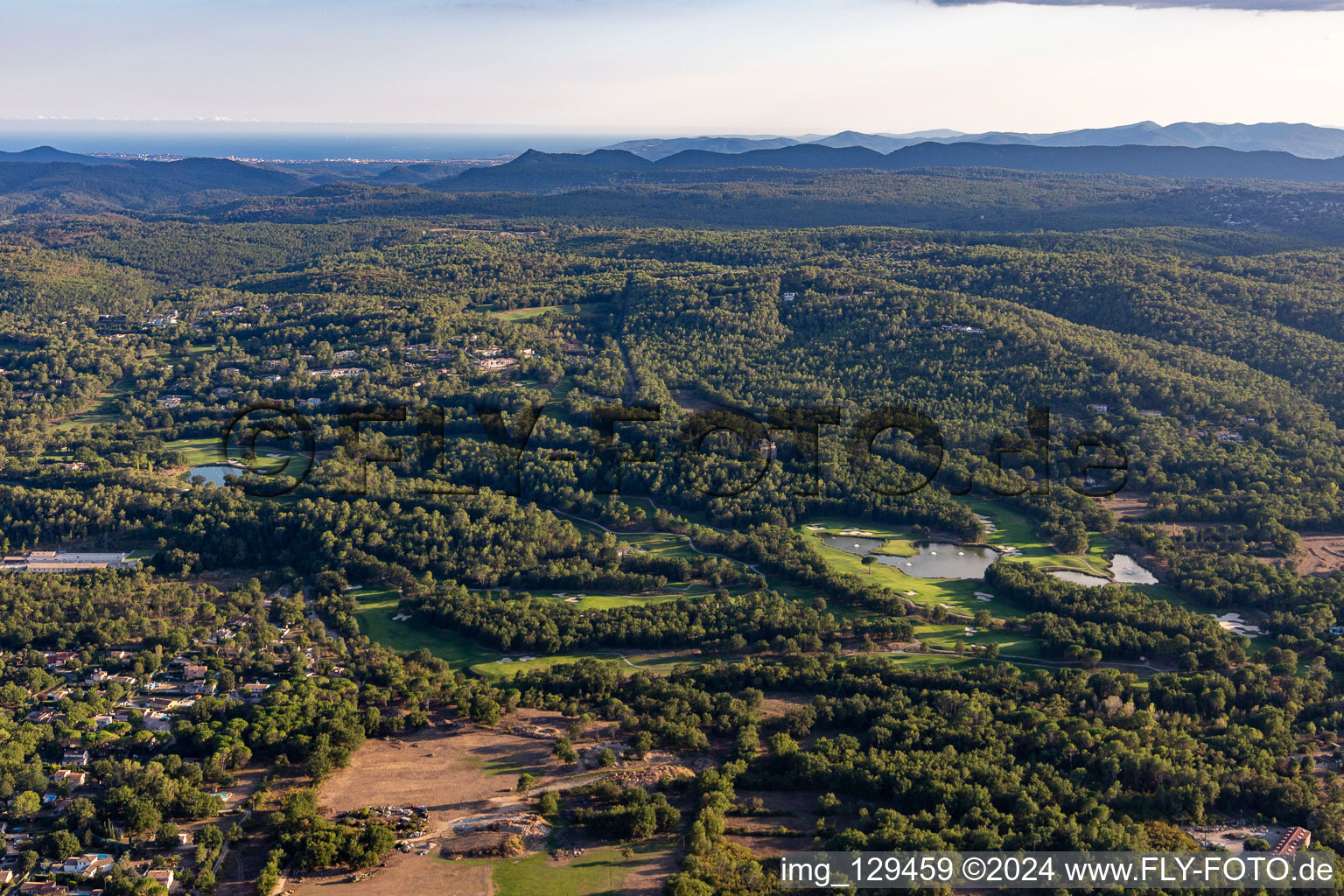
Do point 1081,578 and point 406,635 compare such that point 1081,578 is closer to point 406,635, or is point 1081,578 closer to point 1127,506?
point 1127,506

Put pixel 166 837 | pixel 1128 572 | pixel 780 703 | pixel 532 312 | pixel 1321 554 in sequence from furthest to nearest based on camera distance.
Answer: pixel 532 312, pixel 1321 554, pixel 1128 572, pixel 780 703, pixel 166 837

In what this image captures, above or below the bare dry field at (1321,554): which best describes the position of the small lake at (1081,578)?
below

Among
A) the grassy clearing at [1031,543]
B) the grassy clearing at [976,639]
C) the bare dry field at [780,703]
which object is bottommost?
the bare dry field at [780,703]

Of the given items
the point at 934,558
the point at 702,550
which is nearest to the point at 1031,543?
the point at 934,558

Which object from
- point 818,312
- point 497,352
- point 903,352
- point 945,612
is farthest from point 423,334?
point 945,612

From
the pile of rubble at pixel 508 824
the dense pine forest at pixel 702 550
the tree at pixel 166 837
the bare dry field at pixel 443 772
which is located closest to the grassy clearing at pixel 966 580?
the dense pine forest at pixel 702 550

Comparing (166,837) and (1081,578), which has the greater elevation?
(1081,578)

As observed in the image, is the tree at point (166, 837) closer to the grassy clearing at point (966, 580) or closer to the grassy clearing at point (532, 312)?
the grassy clearing at point (966, 580)
